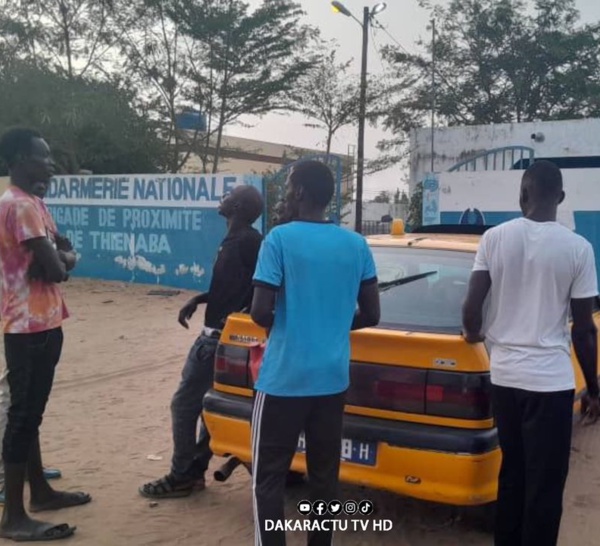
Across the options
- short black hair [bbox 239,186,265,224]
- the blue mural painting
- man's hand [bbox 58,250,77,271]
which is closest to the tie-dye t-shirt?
man's hand [bbox 58,250,77,271]

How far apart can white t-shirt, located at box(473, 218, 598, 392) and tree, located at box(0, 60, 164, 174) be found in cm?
1914

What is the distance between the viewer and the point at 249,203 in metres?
3.85

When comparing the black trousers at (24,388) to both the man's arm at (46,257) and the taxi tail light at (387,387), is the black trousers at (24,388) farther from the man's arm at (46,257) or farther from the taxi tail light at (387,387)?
the taxi tail light at (387,387)

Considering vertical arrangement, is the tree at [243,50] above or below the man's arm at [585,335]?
above

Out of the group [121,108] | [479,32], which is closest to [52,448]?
[121,108]

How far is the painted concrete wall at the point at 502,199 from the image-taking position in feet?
41.0

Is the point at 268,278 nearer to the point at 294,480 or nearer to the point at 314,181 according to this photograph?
the point at 314,181

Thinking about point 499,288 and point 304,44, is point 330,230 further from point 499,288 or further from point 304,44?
point 304,44

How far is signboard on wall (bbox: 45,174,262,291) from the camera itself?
514 inches

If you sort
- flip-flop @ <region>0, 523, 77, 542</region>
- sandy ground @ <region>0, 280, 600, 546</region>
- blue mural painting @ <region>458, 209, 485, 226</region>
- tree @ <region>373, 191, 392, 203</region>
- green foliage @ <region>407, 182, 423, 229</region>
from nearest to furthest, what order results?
flip-flop @ <region>0, 523, 77, 542</region> → sandy ground @ <region>0, 280, 600, 546</region> → blue mural painting @ <region>458, 209, 485, 226</region> → green foliage @ <region>407, 182, 423, 229</region> → tree @ <region>373, 191, 392, 203</region>

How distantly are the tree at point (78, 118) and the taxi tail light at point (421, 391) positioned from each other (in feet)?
60.7

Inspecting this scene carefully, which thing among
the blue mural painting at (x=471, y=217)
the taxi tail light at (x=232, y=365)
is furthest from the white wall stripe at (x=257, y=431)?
the blue mural painting at (x=471, y=217)

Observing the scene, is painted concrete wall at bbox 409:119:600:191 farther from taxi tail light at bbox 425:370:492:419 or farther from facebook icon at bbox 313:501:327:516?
facebook icon at bbox 313:501:327:516

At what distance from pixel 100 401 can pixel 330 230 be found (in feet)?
12.8
